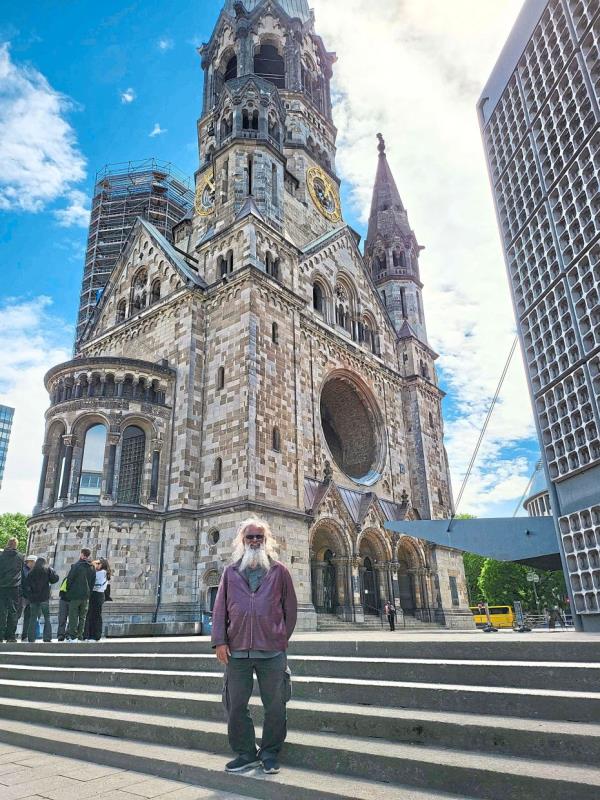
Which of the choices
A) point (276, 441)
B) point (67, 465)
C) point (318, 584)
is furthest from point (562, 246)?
point (67, 465)

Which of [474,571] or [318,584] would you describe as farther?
[474,571]

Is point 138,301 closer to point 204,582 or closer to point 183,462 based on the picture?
Answer: point 183,462

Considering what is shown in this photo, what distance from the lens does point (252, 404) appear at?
21.5 m

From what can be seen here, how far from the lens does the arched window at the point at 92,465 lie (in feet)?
70.8

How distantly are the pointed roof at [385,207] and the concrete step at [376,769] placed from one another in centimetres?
3803

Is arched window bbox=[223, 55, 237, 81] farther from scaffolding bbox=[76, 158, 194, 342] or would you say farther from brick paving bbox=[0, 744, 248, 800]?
brick paving bbox=[0, 744, 248, 800]

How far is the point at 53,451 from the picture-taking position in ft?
74.2

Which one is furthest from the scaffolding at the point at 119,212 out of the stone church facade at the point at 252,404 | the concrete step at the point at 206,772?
the concrete step at the point at 206,772

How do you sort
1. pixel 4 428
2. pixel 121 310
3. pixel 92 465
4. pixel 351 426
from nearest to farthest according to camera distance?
pixel 92 465 → pixel 121 310 → pixel 351 426 → pixel 4 428

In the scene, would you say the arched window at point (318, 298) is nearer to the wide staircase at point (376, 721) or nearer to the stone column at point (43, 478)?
the stone column at point (43, 478)

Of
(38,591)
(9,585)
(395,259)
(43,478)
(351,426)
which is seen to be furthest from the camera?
(395,259)

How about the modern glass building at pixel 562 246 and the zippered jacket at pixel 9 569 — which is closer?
the modern glass building at pixel 562 246

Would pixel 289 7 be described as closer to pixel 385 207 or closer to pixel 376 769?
pixel 385 207

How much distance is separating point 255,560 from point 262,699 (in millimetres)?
1155
